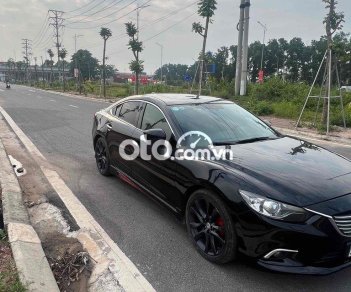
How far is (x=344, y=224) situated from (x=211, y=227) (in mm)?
1118

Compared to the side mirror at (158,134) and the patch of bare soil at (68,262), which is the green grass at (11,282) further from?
the side mirror at (158,134)

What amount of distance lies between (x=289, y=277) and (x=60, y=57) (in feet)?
213

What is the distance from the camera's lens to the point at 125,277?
3240mm

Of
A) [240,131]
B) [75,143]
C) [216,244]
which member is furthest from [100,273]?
[75,143]

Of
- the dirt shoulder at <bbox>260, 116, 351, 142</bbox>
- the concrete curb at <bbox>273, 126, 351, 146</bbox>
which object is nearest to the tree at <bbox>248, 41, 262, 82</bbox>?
the dirt shoulder at <bbox>260, 116, 351, 142</bbox>

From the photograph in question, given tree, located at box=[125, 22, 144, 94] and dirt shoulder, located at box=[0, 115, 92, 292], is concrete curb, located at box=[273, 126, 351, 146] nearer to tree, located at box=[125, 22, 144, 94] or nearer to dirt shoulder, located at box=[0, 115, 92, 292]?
dirt shoulder, located at box=[0, 115, 92, 292]

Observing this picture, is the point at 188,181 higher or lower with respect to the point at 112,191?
higher

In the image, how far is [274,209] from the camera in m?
2.93

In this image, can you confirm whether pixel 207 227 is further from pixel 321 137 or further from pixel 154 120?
pixel 321 137

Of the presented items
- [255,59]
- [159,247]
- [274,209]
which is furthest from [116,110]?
[255,59]

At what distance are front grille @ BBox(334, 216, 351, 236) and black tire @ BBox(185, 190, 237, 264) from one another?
805mm

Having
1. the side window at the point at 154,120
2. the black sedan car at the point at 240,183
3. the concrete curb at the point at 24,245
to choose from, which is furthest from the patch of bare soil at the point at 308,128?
the concrete curb at the point at 24,245

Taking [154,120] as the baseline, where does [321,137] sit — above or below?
below

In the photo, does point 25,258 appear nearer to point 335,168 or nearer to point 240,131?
point 240,131
